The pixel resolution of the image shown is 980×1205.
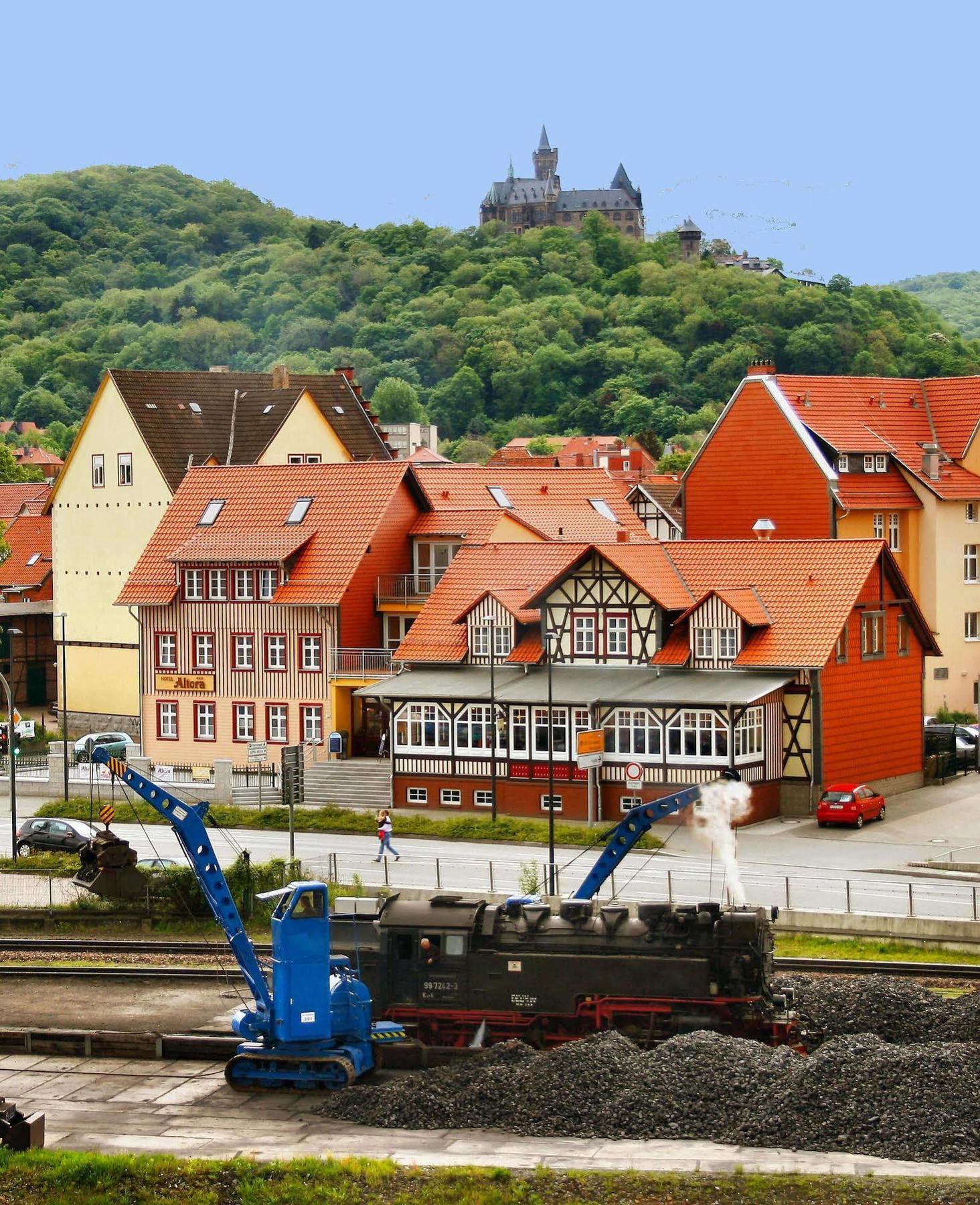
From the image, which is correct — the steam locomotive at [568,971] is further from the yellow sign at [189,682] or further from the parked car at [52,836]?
the yellow sign at [189,682]

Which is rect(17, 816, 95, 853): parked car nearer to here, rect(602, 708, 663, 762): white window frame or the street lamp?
the street lamp

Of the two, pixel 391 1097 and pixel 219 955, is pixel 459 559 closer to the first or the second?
pixel 219 955

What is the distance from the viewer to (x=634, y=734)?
183 ft

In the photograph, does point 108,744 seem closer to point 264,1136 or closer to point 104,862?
point 104,862

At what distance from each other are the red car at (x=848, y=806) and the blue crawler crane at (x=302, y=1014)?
23.2 meters

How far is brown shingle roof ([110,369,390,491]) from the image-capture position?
78.1 metres

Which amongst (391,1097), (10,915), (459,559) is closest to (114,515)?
(459,559)

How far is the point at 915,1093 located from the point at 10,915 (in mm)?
24513

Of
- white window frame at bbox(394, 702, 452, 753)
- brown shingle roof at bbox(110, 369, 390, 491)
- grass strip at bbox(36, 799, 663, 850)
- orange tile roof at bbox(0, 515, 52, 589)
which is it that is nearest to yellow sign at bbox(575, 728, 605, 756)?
grass strip at bbox(36, 799, 663, 850)

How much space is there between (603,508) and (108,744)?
60.6 feet

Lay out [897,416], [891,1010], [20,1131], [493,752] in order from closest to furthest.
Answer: [20,1131] → [891,1010] → [493,752] → [897,416]

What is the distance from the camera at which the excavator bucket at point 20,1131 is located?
29.4 metres

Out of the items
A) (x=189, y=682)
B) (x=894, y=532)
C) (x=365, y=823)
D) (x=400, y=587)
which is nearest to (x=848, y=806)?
(x=365, y=823)

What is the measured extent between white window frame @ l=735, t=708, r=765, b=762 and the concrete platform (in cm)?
2356
